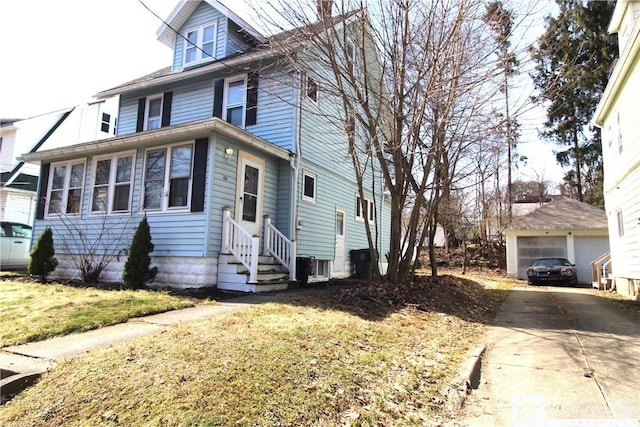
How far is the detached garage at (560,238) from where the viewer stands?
18344 mm

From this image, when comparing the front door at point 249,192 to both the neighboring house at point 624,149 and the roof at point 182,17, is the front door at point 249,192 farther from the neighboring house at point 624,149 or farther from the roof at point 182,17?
the neighboring house at point 624,149

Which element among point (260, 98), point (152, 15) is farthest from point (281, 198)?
point (152, 15)

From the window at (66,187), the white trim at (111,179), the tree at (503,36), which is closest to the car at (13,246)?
the window at (66,187)

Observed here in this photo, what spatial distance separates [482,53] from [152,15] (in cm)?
689

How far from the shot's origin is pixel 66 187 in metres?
11.0

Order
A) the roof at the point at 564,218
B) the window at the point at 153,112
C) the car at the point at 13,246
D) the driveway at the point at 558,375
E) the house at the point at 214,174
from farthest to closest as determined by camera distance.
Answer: the roof at the point at 564,218, the window at the point at 153,112, the car at the point at 13,246, the house at the point at 214,174, the driveway at the point at 558,375

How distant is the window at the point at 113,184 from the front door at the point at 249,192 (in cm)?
292

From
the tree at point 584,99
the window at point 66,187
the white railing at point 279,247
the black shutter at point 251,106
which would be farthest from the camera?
the tree at point 584,99

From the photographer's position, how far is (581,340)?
5.53 metres

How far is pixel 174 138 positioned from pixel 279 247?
148 inches

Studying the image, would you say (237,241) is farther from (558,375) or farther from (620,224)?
(620,224)

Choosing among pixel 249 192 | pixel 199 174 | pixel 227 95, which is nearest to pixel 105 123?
pixel 227 95

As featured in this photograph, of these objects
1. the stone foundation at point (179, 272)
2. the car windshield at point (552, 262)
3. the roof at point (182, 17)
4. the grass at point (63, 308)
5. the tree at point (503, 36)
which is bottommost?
the grass at point (63, 308)

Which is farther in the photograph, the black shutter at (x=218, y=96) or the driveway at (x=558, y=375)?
the black shutter at (x=218, y=96)
